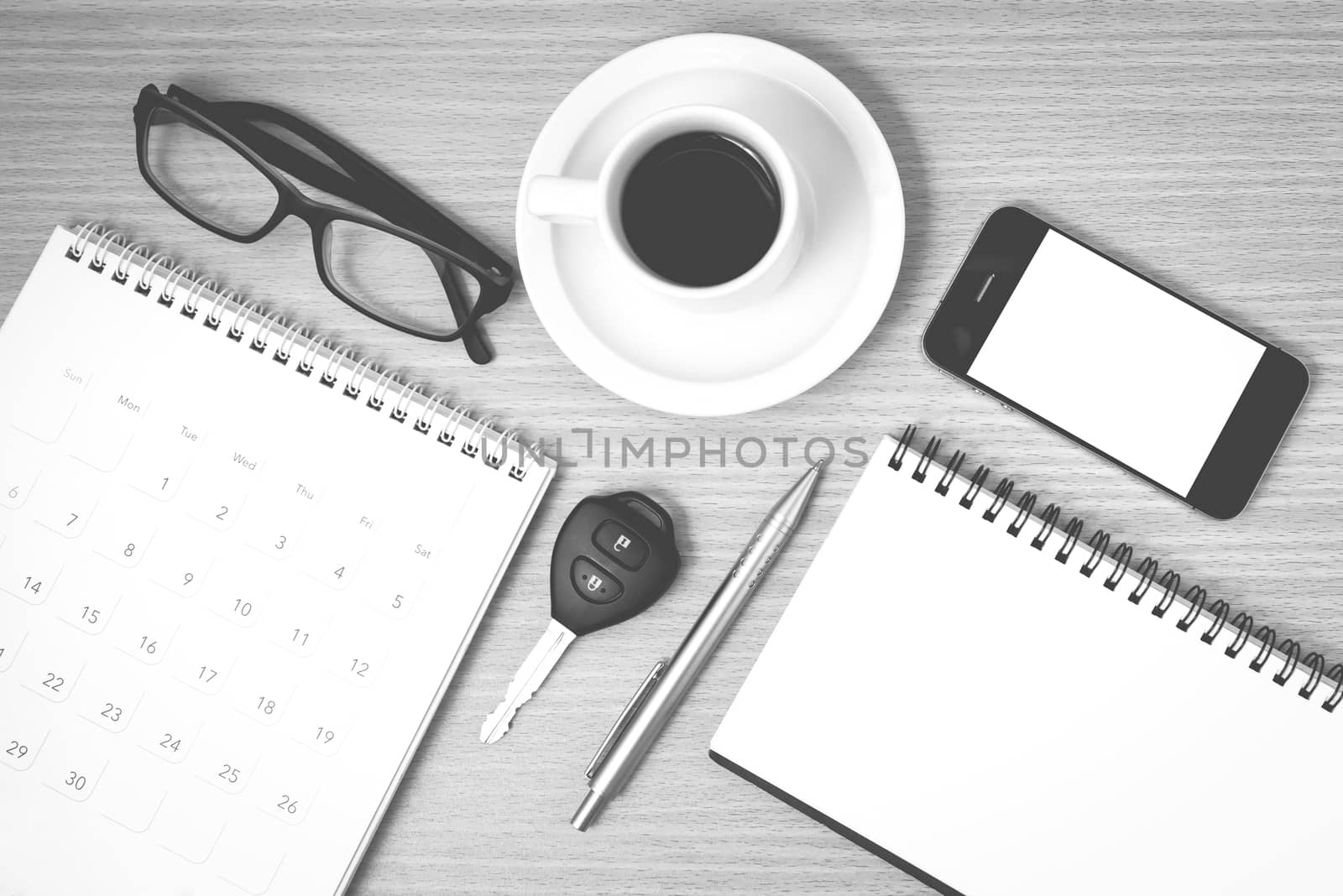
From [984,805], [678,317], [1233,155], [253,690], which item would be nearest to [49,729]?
[253,690]

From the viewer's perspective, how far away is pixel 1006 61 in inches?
25.5

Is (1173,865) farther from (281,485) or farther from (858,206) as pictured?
(281,485)

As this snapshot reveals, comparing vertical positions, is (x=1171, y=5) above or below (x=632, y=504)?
above

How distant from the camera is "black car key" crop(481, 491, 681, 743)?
25.3 inches

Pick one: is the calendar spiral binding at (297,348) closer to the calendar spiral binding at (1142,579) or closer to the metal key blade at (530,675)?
the metal key blade at (530,675)

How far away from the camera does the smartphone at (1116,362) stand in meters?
0.63

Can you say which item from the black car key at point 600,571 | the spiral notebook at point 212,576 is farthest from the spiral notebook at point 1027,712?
the spiral notebook at point 212,576

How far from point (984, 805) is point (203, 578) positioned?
60 cm

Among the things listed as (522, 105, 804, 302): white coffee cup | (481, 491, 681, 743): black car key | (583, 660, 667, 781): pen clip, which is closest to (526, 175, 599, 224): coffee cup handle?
A: (522, 105, 804, 302): white coffee cup

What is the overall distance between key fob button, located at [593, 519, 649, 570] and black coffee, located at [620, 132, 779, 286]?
0.18m

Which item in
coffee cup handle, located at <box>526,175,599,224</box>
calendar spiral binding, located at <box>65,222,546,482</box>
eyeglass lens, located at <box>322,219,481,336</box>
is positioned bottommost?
calendar spiral binding, located at <box>65,222,546,482</box>

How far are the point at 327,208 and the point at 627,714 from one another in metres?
0.44

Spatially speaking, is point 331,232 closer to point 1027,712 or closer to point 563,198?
point 563,198

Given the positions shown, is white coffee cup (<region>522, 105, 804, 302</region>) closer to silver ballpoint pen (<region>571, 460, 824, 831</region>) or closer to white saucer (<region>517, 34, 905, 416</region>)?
white saucer (<region>517, 34, 905, 416</region>)
